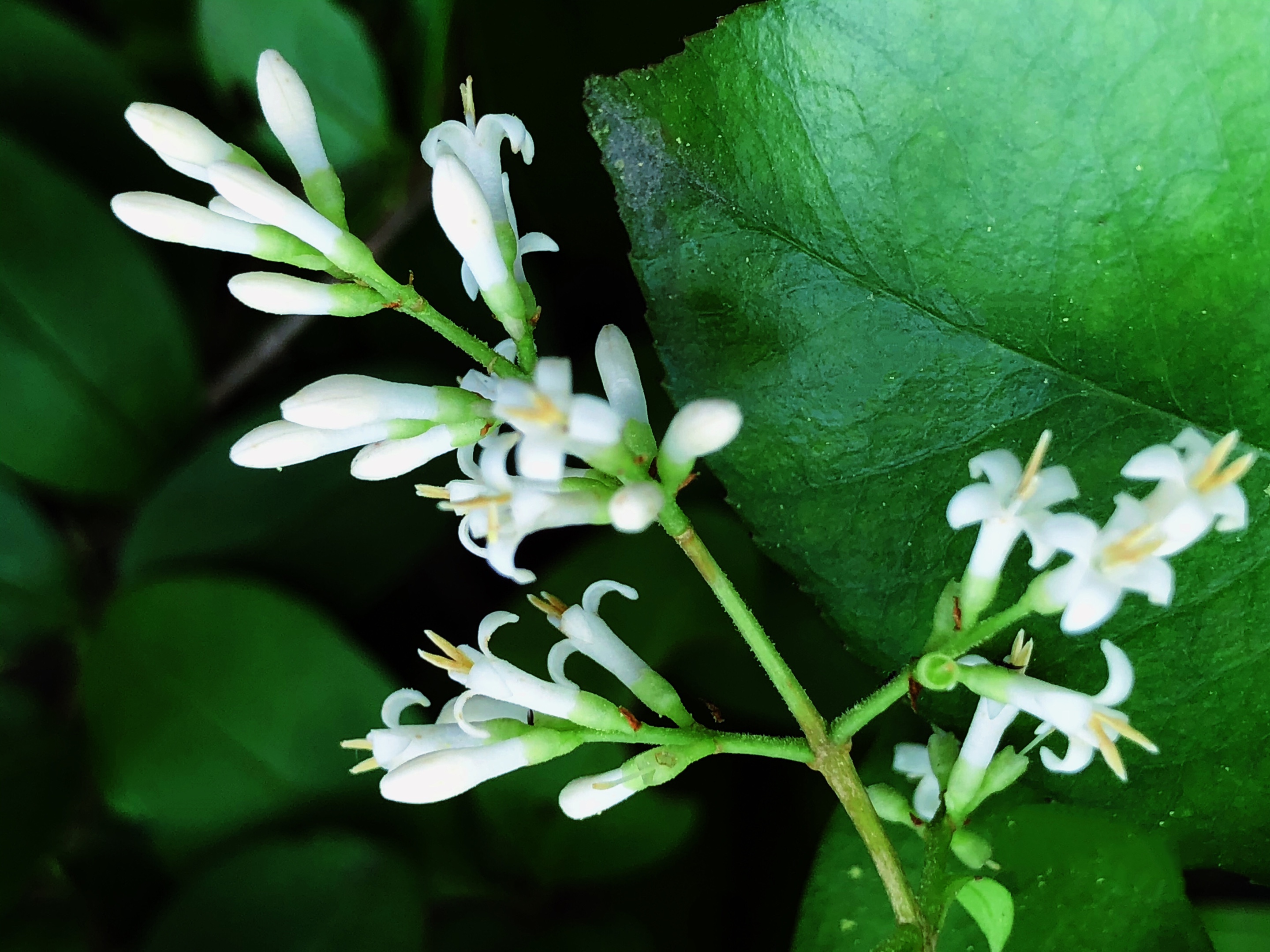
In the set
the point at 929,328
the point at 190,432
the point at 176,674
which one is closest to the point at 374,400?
the point at 929,328

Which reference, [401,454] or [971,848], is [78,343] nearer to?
[401,454]

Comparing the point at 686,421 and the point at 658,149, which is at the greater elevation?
the point at 658,149

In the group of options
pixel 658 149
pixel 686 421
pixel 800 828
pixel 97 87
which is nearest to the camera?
pixel 686 421

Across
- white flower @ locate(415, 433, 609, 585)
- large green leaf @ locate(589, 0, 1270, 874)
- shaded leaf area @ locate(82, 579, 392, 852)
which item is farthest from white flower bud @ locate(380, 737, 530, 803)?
shaded leaf area @ locate(82, 579, 392, 852)

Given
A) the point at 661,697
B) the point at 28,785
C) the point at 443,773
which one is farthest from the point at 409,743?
the point at 28,785

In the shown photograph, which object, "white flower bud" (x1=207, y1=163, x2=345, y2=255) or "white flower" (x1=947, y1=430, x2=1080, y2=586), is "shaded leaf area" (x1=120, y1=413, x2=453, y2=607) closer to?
"white flower bud" (x1=207, y1=163, x2=345, y2=255)

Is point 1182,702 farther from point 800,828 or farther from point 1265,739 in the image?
point 800,828
